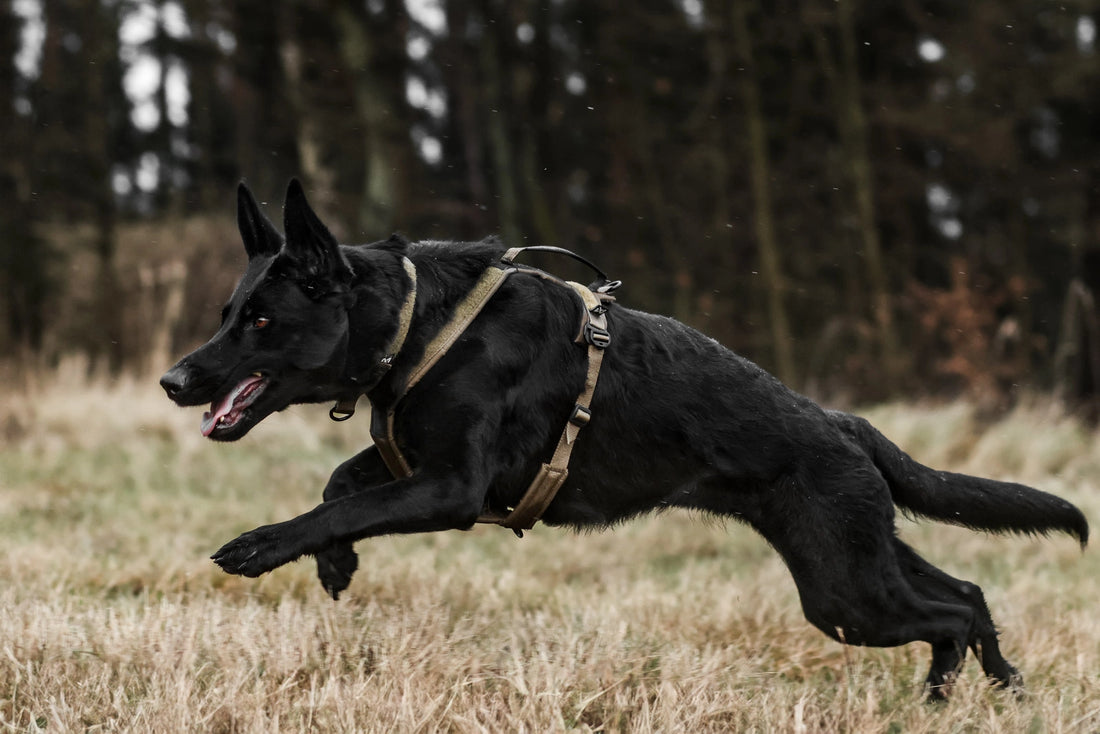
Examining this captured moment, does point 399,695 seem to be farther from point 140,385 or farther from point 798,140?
point 798,140

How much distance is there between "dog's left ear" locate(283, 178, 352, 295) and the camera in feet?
9.28

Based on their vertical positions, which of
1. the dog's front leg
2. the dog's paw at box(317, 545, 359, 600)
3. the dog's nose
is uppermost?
the dog's nose

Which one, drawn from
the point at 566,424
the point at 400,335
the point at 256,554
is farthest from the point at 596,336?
the point at 256,554

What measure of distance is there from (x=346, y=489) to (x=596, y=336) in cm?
91

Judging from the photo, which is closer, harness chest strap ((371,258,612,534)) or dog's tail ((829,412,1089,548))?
harness chest strap ((371,258,612,534))

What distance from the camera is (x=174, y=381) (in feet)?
9.06

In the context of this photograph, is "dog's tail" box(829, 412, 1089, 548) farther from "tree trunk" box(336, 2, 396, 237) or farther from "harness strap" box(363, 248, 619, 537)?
"tree trunk" box(336, 2, 396, 237)

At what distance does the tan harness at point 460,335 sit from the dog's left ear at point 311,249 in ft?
0.72

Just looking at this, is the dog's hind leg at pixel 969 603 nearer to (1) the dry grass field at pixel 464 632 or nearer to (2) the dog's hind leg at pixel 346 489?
(1) the dry grass field at pixel 464 632

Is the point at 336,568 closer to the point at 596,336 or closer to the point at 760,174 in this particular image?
the point at 596,336

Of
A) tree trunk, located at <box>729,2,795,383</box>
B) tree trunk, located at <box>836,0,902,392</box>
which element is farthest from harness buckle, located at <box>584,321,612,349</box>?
tree trunk, located at <box>836,0,902,392</box>

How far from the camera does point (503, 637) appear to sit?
Answer: 143 inches

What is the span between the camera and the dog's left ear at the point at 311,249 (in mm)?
2828

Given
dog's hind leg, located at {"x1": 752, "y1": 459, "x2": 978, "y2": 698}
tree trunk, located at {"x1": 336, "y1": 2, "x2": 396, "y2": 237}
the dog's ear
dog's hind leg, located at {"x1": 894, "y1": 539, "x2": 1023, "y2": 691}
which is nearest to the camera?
the dog's ear
